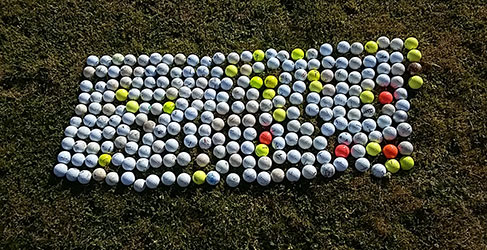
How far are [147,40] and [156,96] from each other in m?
0.73

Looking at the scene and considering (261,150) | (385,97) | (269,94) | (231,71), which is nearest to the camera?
(261,150)

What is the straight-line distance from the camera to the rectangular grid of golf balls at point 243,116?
4.02 meters

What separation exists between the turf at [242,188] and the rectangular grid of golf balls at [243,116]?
0.14 m

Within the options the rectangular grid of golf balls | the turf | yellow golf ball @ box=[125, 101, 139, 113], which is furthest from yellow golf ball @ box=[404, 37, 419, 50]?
yellow golf ball @ box=[125, 101, 139, 113]

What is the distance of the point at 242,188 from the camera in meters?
4.00

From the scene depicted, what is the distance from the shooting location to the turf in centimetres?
384

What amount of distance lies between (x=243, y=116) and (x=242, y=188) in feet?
2.19

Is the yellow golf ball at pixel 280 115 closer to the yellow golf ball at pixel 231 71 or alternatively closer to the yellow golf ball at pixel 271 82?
the yellow golf ball at pixel 271 82

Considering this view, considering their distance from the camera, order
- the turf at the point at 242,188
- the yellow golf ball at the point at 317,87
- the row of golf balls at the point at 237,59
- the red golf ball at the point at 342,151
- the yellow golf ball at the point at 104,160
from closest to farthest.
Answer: the turf at the point at 242,188
the red golf ball at the point at 342,151
the yellow golf ball at the point at 104,160
the yellow golf ball at the point at 317,87
the row of golf balls at the point at 237,59

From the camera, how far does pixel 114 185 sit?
4.07 meters

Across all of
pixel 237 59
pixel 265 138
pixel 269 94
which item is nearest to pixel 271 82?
pixel 269 94

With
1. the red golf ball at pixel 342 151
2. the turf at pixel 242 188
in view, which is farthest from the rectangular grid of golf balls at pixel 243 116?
the turf at pixel 242 188

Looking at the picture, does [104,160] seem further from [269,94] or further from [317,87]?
[317,87]

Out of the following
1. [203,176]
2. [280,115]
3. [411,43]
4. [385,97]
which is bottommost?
[203,176]
